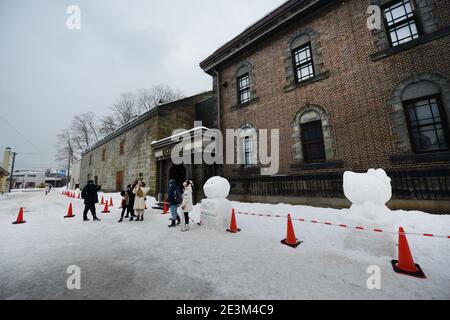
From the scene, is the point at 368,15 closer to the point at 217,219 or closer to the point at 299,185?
the point at 299,185

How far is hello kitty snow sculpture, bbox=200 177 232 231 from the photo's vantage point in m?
6.11

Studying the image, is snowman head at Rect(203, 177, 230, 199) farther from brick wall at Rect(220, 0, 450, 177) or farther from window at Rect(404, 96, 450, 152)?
window at Rect(404, 96, 450, 152)

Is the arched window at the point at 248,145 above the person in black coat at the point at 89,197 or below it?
above

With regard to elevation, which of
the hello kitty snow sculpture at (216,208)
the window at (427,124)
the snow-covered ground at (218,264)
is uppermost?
the window at (427,124)

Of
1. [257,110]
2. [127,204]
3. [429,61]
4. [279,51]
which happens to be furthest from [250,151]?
[429,61]

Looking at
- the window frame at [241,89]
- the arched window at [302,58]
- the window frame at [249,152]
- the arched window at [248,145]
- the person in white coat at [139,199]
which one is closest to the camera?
the person in white coat at [139,199]

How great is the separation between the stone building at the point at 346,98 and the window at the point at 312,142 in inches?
1.8

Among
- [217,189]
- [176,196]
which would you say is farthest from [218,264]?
[176,196]

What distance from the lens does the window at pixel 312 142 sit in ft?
29.7

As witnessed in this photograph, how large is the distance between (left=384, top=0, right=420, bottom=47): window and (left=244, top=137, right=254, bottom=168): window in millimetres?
7557

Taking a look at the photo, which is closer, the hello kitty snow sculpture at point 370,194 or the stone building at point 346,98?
the hello kitty snow sculpture at point 370,194

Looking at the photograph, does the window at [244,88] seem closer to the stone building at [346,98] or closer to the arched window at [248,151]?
the stone building at [346,98]

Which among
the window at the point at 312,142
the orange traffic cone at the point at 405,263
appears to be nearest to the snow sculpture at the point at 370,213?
the orange traffic cone at the point at 405,263

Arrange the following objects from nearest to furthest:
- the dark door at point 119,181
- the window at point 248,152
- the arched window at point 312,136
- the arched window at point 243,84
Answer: the arched window at point 312,136 → the window at point 248,152 → the arched window at point 243,84 → the dark door at point 119,181
